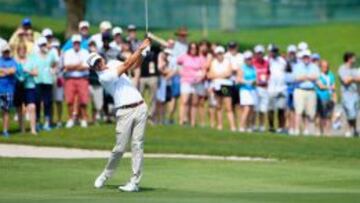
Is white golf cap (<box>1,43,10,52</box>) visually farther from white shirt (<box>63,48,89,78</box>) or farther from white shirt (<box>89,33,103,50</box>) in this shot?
white shirt (<box>89,33,103,50</box>)

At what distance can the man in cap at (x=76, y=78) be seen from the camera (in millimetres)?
31688

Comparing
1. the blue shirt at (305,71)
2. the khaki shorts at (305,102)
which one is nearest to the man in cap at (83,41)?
the blue shirt at (305,71)

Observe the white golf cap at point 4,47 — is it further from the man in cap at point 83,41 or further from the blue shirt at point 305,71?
the blue shirt at point 305,71

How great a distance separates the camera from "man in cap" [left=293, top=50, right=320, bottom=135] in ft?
112

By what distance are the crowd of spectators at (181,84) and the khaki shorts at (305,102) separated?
0.08ft

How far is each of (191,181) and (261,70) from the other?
12.0m

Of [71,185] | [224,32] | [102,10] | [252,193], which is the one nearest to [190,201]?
[252,193]

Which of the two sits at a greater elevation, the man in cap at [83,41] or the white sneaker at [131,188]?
the man in cap at [83,41]

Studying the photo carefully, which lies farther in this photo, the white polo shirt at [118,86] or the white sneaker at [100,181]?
the white sneaker at [100,181]

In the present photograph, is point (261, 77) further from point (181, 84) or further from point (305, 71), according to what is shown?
point (181, 84)

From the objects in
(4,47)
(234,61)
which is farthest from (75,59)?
(234,61)

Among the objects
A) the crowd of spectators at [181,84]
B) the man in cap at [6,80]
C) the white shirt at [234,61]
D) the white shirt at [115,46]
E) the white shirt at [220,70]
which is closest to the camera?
the man in cap at [6,80]

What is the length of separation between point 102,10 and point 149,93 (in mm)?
19012

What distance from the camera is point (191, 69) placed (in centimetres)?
3353
